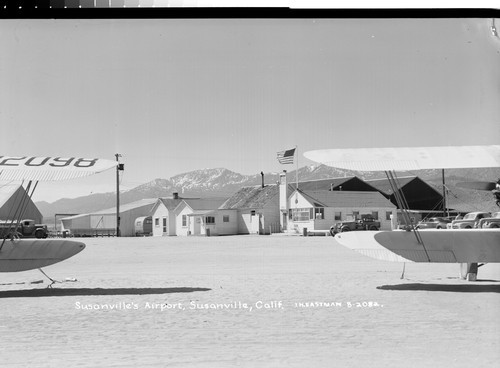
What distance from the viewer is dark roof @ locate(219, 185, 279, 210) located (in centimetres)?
644

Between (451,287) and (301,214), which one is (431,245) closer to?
(451,287)

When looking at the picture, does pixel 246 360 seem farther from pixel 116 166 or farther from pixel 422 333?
pixel 116 166

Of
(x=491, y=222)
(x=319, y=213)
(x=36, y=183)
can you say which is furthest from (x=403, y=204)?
(x=491, y=222)

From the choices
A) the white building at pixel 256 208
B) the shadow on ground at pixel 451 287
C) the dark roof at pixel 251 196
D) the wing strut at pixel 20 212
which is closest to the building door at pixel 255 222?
the white building at pixel 256 208

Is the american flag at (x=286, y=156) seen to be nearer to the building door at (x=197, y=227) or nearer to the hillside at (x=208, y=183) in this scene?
the hillside at (x=208, y=183)

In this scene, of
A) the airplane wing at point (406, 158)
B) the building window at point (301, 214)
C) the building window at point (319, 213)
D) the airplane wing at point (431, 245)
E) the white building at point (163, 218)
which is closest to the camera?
the airplane wing at point (406, 158)

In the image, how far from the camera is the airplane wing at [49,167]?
5.67 meters

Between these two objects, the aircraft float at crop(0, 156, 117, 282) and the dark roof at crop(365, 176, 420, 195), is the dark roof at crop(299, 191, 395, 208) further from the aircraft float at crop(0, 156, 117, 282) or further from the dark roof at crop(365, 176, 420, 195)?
the aircraft float at crop(0, 156, 117, 282)

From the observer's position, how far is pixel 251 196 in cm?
722

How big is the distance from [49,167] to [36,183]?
17.5 inches

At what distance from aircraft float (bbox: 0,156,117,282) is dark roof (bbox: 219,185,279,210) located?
5.01 ft

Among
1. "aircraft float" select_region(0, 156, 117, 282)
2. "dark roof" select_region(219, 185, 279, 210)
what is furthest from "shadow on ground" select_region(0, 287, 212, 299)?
"dark roof" select_region(219, 185, 279, 210)

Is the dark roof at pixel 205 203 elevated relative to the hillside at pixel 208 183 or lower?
lower

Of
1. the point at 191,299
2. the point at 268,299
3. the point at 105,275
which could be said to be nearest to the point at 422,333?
the point at 268,299
